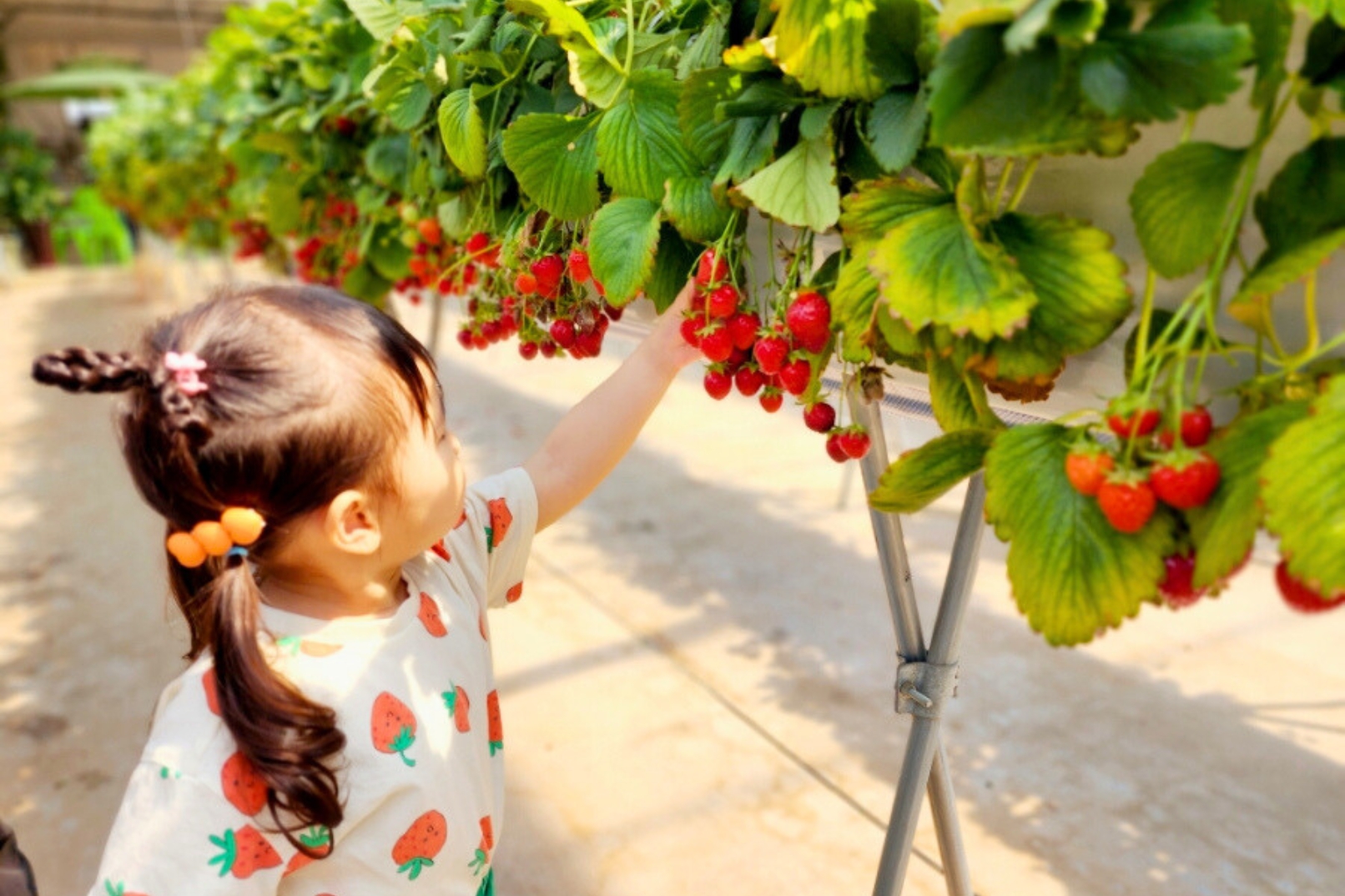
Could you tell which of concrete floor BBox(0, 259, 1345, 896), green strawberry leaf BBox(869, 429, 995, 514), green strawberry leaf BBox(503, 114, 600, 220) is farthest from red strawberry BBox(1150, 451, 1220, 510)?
concrete floor BBox(0, 259, 1345, 896)

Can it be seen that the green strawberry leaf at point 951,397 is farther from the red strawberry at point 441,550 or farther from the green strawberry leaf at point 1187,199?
the red strawberry at point 441,550

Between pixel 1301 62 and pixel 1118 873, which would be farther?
pixel 1118 873

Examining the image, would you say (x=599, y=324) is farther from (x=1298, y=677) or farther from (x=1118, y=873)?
(x=1298, y=677)

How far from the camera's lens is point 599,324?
0.89 metres

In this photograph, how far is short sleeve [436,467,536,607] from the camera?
101cm

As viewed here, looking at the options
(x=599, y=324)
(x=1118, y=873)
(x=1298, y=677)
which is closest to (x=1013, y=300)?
(x=599, y=324)

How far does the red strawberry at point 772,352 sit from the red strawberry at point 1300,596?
0.31 metres

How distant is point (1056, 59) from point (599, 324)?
55 centimetres

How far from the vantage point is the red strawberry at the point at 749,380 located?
0.70 metres

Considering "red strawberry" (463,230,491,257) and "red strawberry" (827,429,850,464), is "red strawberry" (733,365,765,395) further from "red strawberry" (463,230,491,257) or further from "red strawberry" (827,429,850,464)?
"red strawberry" (463,230,491,257)

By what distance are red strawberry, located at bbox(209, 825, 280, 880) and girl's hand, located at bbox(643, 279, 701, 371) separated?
51 cm

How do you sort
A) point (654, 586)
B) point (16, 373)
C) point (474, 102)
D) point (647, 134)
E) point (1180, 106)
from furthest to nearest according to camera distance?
point (16, 373), point (654, 586), point (474, 102), point (647, 134), point (1180, 106)

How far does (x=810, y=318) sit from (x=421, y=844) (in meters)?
0.57

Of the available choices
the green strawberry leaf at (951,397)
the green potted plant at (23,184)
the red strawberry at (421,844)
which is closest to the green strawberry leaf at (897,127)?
the green strawberry leaf at (951,397)
